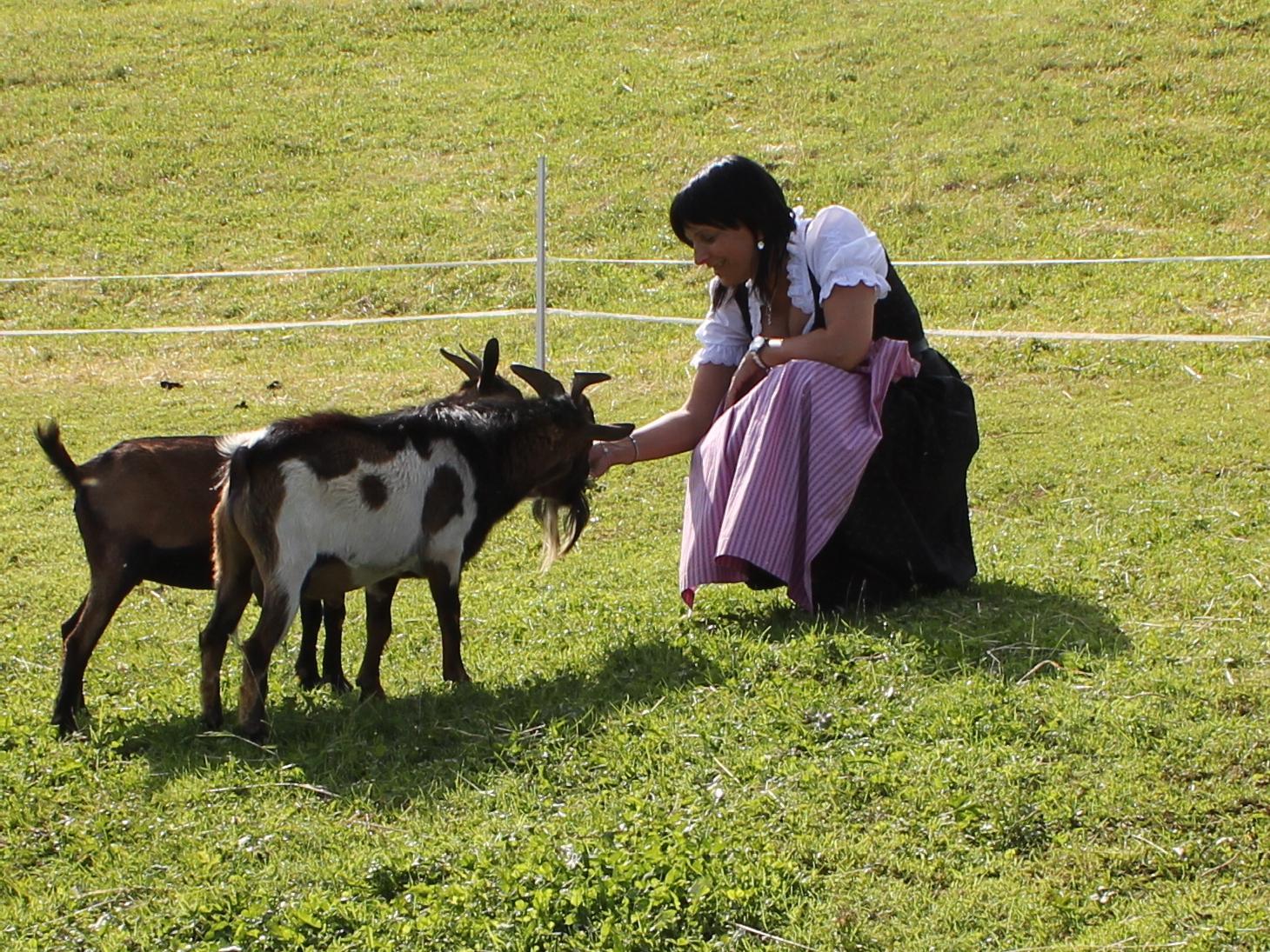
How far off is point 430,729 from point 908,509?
1.87m

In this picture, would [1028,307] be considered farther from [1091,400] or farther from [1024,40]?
[1024,40]

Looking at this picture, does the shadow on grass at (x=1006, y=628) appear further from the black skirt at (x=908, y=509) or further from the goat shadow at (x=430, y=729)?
the goat shadow at (x=430, y=729)

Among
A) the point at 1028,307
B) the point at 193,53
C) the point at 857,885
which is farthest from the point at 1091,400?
the point at 193,53

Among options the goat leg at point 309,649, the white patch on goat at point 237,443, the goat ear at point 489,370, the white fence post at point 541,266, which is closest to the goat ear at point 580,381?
the goat ear at point 489,370

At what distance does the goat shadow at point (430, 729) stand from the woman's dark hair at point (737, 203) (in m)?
1.47

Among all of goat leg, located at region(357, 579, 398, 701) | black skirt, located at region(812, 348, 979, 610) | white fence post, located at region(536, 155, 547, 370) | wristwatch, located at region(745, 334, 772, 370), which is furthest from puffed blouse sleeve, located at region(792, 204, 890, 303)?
white fence post, located at region(536, 155, 547, 370)

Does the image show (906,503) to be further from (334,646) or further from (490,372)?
(334,646)

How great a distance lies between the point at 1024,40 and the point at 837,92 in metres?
2.73

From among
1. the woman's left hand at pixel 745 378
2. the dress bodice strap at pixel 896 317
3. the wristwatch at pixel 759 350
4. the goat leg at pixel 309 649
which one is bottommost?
the goat leg at pixel 309 649

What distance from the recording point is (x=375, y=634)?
5.43m

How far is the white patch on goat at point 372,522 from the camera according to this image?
16.3ft

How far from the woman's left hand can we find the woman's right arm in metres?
0.20

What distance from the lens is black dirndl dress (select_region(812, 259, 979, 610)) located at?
5.45 meters

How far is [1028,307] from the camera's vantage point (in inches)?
503
